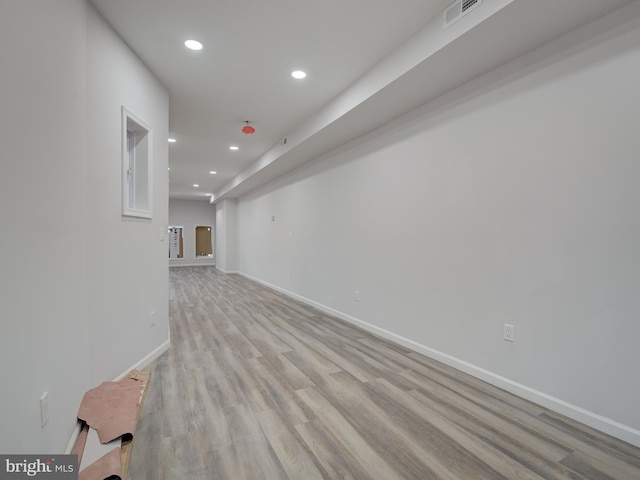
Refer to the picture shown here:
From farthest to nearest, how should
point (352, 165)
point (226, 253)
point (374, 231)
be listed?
1. point (226, 253)
2. point (352, 165)
3. point (374, 231)

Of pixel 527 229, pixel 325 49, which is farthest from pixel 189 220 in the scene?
pixel 527 229

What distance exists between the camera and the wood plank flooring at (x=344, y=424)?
1.63m

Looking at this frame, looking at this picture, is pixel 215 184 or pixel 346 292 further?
pixel 215 184

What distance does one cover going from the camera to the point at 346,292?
4.54m

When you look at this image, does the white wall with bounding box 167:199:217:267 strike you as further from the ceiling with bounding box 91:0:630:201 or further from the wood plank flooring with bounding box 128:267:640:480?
the wood plank flooring with bounding box 128:267:640:480

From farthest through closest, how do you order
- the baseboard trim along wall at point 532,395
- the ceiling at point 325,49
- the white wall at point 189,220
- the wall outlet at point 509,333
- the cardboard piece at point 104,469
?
the white wall at point 189,220
the wall outlet at point 509,333
the ceiling at point 325,49
the baseboard trim along wall at point 532,395
the cardboard piece at point 104,469

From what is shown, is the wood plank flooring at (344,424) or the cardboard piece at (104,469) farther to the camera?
the wood plank flooring at (344,424)

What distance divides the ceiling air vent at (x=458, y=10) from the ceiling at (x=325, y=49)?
40mm

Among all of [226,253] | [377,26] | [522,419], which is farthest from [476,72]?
[226,253]

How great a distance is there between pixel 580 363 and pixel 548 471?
0.80m

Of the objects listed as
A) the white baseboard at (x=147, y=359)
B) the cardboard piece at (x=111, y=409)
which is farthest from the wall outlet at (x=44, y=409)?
the white baseboard at (x=147, y=359)

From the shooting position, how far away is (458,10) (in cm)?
211

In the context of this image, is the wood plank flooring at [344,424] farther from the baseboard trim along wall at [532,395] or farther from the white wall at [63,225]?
the white wall at [63,225]

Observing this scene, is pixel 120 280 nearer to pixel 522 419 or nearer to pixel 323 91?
pixel 323 91
